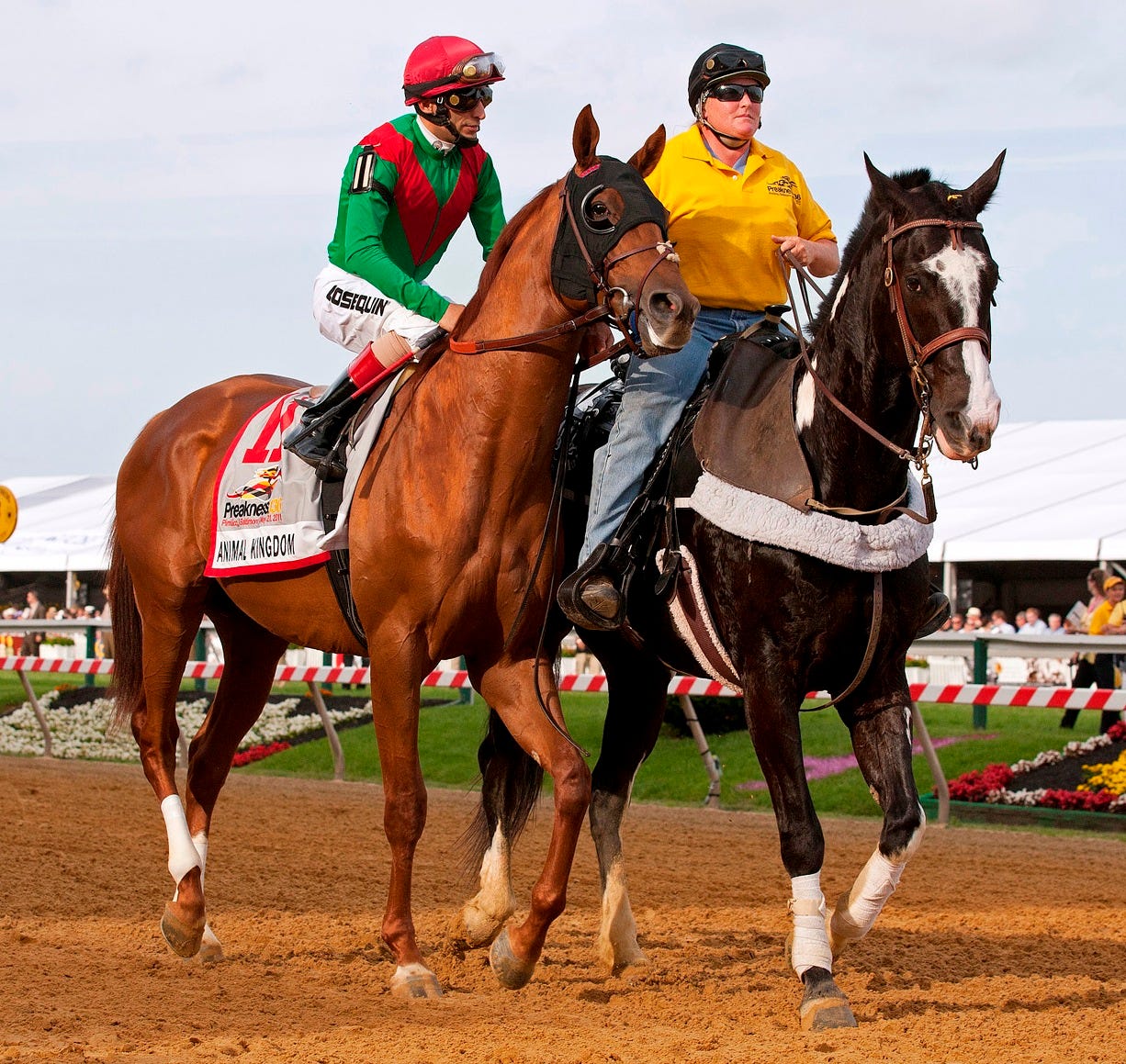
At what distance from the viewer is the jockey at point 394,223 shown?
5.66m

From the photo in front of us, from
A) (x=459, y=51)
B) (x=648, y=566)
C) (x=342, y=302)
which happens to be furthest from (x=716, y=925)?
(x=459, y=51)

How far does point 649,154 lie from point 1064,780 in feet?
23.7

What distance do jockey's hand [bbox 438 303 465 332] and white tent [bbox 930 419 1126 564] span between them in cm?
1284

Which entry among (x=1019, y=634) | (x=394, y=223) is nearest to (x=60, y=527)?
(x=1019, y=634)

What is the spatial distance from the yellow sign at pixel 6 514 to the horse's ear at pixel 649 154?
964cm

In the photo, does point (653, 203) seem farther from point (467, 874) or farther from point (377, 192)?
point (467, 874)

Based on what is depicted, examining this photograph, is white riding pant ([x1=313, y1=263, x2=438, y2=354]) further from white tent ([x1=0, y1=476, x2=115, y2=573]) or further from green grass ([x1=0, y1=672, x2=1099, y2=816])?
white tent ([x1=0, y1=476, x2=115, y2=573])

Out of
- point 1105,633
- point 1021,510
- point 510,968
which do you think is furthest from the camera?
point 1021,510

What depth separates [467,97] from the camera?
5.82 metres

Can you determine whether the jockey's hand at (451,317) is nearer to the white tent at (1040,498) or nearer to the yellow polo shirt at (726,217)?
the yellow polo shirt at (726,217)

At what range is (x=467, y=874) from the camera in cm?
624

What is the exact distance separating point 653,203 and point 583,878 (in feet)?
13.8

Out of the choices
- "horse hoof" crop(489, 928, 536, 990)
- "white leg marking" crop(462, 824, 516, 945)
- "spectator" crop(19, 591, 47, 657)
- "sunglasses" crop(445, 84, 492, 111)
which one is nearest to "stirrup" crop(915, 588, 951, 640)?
"horse hoof" crop(489, 928, 536, 990)

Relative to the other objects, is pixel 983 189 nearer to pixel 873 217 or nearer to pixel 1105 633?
pixel 873 217
